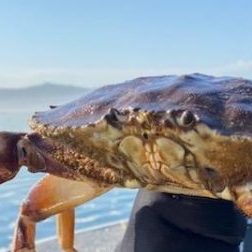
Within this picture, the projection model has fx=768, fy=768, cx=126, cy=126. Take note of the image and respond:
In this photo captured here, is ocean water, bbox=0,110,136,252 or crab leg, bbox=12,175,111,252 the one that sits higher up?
crab leg, bbox=12,175,111,252

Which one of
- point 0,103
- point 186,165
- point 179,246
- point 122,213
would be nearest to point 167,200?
point 179,246

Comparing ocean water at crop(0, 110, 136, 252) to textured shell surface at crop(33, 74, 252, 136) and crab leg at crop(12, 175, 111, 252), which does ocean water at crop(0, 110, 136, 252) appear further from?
textured shell surface at crop(33, 74, 252, 136)

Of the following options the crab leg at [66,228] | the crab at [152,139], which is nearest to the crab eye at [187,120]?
the crab at [152,139]

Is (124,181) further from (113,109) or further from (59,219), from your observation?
(59,219)

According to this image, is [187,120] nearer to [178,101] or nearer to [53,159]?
[178,101]

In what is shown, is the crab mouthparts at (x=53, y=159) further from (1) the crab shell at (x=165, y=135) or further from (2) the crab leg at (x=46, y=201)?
(2) the crab leg at (x=46, y=201)

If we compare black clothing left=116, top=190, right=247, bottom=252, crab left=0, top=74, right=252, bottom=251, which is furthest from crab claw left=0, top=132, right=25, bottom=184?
black clothing left=116, top=190, right=247, bottom=252

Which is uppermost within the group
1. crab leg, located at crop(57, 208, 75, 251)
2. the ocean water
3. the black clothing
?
the black clothing
